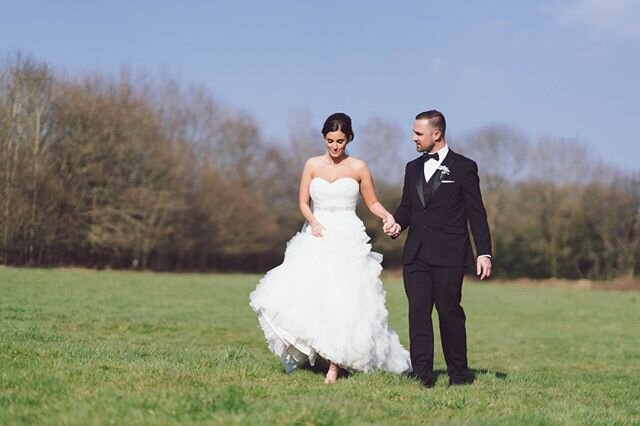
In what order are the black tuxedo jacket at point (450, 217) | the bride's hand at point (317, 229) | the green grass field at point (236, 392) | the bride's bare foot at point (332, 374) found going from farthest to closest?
1. the bride's hand at point (317, 229)
2. the black tuxedo jacket at point (450, 217)
3. the bride's bare foot at point (332, 374)
4. the green grass field at point (236, 392)

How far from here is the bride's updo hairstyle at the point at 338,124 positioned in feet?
27.4

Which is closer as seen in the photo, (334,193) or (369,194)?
(334,193)

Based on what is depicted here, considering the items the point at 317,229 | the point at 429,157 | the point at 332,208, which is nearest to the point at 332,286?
the point at 317,229

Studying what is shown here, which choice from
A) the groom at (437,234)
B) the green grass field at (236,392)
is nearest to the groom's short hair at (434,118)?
the groom at (437,234)

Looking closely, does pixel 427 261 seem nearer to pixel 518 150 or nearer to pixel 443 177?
pixel 443 177

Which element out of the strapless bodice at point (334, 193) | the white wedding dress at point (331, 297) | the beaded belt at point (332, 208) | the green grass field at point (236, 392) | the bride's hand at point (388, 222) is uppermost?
the strapless bodice at point (334, 193)

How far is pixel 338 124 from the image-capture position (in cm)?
836

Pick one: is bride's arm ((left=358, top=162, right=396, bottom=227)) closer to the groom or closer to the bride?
the bride

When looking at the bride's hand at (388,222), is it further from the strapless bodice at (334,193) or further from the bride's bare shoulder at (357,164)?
the bride's bare shoulder at (357,164)

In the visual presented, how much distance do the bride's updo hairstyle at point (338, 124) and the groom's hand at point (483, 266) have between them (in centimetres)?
195

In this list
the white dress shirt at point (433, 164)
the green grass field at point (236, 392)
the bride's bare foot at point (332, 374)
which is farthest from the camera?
the white dress shirt at point (433, 164)

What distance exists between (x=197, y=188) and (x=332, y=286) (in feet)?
204

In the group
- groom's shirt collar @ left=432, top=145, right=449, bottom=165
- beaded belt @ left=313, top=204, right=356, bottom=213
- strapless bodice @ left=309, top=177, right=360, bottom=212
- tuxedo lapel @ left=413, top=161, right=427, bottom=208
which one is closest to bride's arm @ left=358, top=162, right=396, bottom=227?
strapless bodice @ left=309, top=177, right=360, bottom=212

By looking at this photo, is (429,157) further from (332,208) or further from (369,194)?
(332,208)
